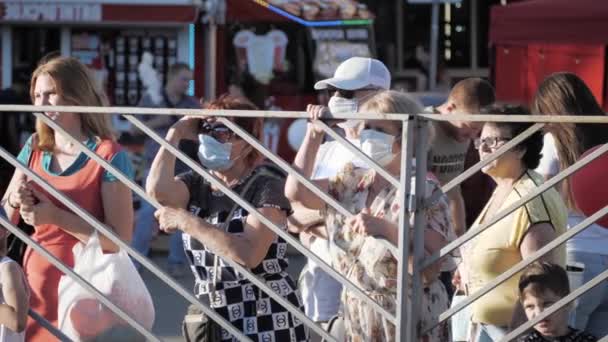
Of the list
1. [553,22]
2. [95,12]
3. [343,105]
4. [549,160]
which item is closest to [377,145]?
[343,105]

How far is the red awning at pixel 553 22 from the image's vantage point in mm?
9148

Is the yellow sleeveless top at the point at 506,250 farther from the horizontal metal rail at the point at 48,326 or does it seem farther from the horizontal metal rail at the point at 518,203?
the horizontal metal rail at the point at 48,326

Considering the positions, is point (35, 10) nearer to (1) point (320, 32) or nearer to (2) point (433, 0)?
(1) point (320, 32)

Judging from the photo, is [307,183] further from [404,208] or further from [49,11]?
[49,11]

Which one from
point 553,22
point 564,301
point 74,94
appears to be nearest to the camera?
point 564,301

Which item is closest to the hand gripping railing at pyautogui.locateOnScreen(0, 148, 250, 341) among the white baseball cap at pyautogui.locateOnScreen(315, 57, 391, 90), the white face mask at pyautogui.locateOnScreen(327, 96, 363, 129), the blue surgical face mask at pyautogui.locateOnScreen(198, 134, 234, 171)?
the blue surgical face mask at pyautogui.locateOnScreen(198, 134, 234, 171)

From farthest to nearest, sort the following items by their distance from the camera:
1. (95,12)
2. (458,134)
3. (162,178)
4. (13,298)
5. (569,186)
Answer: (95,12) → (458,134) → (569,186) → (162,178) → (13,298)

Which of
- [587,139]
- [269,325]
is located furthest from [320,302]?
[587,139]

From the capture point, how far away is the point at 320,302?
192 inches

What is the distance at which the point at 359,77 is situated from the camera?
13.9ft

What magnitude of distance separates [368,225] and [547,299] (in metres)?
0.70

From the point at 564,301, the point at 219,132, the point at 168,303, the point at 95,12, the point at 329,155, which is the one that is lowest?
the point at 168,303

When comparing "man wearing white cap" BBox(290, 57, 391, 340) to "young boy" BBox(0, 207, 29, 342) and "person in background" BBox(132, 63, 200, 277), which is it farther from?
"person in background" BBox(132, 63, 200, 277)

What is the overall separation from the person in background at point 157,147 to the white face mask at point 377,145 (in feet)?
18.7
